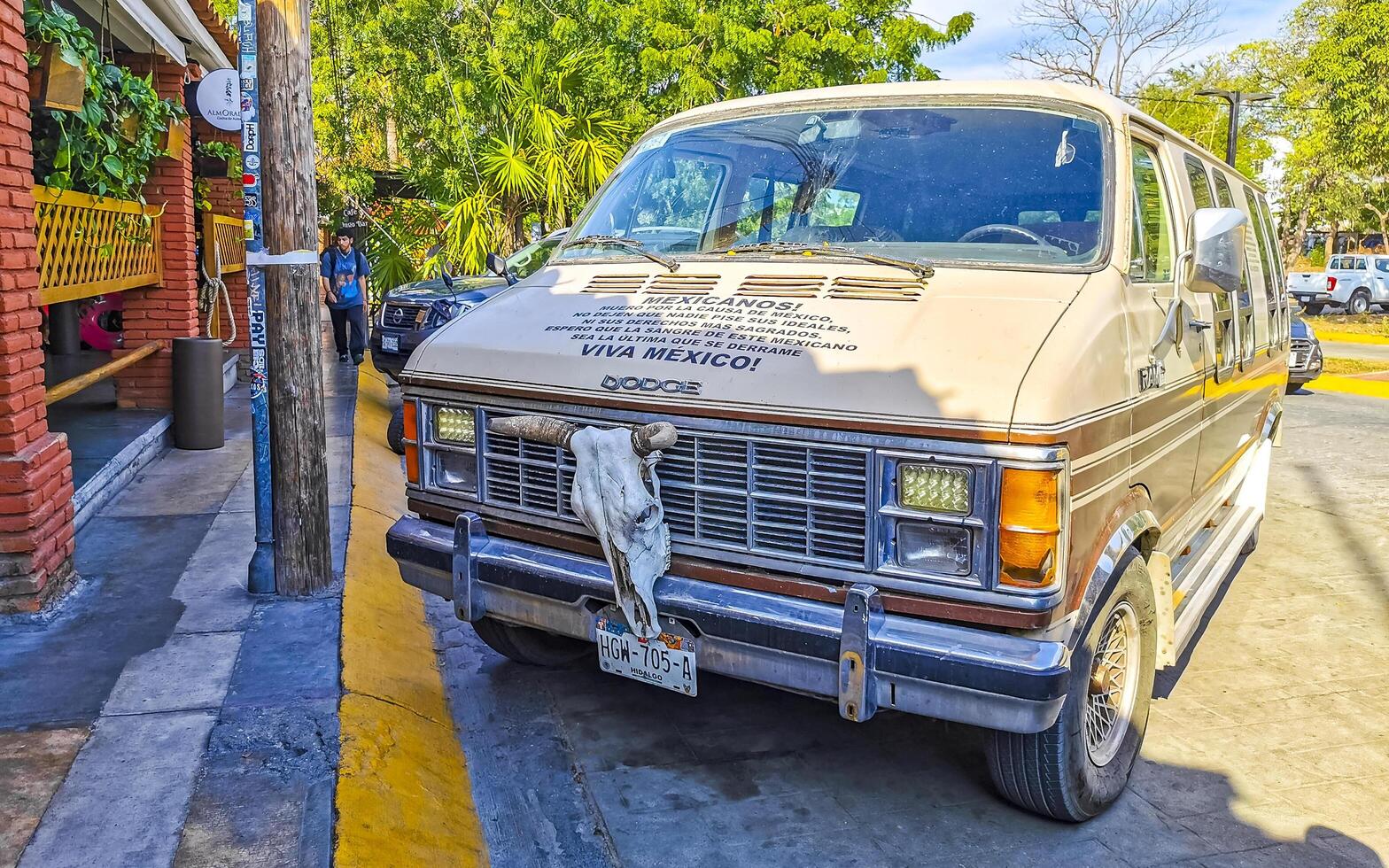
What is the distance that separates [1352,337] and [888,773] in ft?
77.7

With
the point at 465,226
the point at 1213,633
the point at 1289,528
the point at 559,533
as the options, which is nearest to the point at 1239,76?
the point at 465,226

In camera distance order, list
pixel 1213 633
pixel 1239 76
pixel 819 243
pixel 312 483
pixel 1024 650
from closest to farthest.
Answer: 1. pixel 1024 650
2. pixel 819 243
3. pixel 312 483
4. pixel 1213 633
5. pixel 1239 76

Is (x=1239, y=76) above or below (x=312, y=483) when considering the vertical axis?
above

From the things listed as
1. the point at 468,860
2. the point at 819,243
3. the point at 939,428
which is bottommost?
the point at 468,860

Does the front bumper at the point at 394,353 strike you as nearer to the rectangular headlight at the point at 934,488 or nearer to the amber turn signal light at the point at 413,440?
the amber turn signal light at the point at 413,440

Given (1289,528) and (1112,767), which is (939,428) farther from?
(1289,528)

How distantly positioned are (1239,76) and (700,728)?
39624mm

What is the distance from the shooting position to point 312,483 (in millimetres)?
5266

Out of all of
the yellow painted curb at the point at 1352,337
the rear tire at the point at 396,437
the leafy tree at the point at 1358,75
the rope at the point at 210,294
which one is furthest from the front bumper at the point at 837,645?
the leafy tree at the point at 1358,75

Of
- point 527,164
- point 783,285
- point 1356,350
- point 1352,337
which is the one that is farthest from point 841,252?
point 1352,337

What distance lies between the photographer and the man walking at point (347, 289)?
13.6m

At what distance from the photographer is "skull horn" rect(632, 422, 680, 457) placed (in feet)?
11.4

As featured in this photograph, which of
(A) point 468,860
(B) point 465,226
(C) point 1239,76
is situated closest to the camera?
(A) point 468,860

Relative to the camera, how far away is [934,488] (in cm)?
319
